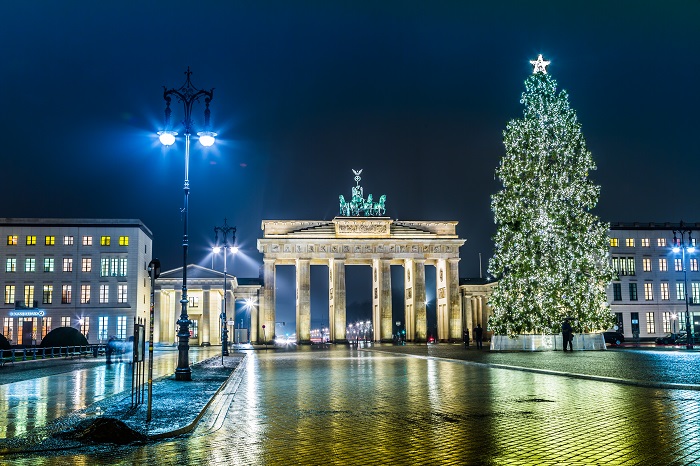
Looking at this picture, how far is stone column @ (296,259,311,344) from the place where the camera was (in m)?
97.5

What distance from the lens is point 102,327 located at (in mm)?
92562

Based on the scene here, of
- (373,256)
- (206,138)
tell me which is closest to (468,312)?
(373,256)

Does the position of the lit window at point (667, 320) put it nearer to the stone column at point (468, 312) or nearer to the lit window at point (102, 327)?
the stone column at point (468, 312)

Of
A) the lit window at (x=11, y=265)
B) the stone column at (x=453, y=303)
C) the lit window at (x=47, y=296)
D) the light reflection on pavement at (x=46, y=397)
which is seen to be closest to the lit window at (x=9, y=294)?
the lit window at (x=11, y=265)

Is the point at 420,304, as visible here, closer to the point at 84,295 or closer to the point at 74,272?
the point at 84,295

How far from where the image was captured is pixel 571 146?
137ft

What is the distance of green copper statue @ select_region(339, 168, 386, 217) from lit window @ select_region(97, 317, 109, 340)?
35.5m

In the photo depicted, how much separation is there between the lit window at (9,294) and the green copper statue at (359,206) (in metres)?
44.9

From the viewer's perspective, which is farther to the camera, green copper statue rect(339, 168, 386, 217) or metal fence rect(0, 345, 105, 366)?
green copper statue rect(339, 168, 386, 217)

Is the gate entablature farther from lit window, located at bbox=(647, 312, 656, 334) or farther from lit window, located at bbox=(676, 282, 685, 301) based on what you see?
lit window, located at bbox=(676, 282, 685, 301)

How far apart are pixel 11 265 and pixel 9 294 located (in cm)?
369

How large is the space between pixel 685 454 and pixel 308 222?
9417 centimetres

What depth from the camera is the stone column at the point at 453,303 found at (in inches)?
3935

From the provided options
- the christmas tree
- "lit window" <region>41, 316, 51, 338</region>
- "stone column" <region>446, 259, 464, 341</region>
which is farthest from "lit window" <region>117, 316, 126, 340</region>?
the christmas tree
